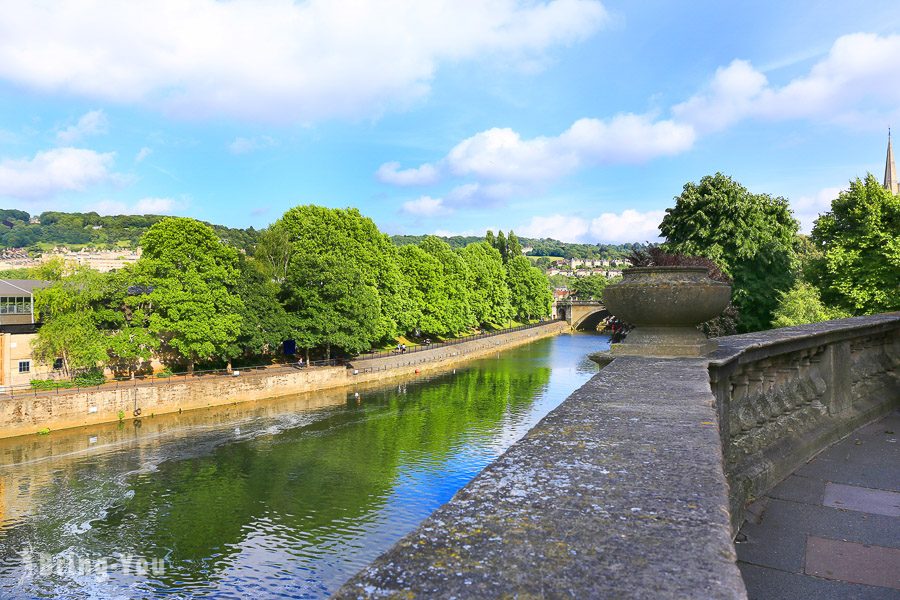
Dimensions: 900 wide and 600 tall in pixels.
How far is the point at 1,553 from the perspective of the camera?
17.7 meters

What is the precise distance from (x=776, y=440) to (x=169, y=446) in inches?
1092

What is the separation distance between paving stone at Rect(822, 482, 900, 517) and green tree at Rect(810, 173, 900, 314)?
26.4 metres

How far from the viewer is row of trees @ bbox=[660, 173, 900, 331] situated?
27.9 m

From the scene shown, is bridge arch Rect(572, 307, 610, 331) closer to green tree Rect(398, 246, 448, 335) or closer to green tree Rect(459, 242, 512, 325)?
green tree Rect(459, 242, 512, 325)

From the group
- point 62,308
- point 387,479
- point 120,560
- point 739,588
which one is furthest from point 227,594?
point 62,308

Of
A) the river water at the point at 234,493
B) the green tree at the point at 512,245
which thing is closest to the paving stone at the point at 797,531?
the river water at the point at 234,493

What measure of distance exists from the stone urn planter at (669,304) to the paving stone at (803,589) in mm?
2213

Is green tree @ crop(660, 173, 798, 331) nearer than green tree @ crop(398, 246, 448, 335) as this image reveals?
Yes

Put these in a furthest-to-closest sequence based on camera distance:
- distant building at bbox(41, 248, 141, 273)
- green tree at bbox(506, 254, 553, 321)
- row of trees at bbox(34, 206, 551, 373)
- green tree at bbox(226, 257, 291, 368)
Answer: green tree at bbox(506, 254, 553, 321) < distant building at bbox(41, 248, 141, 273) < green tree at bbox(226, 257, 291, 368) < row of trees at bbox(34, 206, 551, 373)

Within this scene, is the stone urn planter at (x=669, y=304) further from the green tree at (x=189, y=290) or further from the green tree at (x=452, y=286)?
the green tree at (x=452, y=286)

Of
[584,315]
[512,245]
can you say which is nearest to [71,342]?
[512,245]

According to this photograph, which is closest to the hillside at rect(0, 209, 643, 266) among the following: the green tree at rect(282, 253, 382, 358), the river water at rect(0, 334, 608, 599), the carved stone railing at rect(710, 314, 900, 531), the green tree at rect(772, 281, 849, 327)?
the green tree at rect(282, 253, 382, 358)

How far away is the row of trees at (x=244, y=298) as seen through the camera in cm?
3572

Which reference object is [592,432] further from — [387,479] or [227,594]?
[387,479]
